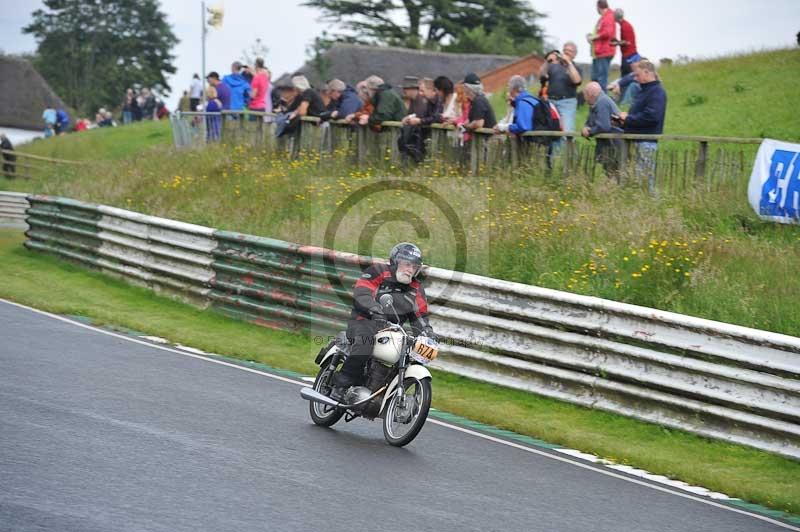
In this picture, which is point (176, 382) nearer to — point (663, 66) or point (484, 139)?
point (484, 139)

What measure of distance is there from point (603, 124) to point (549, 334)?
16.2 feet

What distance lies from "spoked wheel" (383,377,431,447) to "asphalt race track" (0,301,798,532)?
13 cm

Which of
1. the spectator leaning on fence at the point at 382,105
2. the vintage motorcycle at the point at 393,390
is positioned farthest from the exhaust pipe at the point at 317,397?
the spectator leaning on fence at the point at 382,105

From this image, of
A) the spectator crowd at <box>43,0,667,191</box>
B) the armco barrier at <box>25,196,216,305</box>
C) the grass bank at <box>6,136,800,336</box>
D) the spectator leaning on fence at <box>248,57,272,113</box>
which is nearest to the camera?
the grass bank at <box>6,136,800,336</box>

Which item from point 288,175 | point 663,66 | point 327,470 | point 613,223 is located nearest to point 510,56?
point 663,66

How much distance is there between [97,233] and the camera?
19844mm

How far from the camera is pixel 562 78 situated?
61.2 ft

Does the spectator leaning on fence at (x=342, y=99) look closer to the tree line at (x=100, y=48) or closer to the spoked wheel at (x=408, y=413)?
the spoked wheel at (x=408, y=413)

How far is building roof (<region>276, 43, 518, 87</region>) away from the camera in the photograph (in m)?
71.2

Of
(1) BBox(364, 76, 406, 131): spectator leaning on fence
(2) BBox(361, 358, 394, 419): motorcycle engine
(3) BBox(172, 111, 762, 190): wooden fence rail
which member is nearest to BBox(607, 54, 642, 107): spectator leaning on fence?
(3) BBox(172, 111, 762, 190): wooden fence rail

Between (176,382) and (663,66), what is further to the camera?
(663,66)

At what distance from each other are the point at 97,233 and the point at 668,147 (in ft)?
31.4

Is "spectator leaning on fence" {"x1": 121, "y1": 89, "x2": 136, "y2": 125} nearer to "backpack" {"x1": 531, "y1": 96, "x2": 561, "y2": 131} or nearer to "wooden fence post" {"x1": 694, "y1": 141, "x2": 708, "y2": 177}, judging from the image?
"backpack" {"x1": 531, "y1": 96, "x2": 561, "y2": 131}

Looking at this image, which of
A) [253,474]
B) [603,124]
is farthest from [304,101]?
[253,474]
